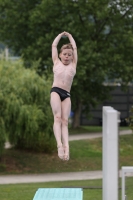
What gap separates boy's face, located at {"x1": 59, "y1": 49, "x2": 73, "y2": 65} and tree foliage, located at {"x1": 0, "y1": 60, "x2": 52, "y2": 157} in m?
13.9

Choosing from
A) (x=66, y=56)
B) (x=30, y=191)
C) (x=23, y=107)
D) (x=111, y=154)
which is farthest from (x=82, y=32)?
(x=111, y=154)

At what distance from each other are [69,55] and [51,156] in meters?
16.6

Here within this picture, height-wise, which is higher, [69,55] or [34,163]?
[69,55]

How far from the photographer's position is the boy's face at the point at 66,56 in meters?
10.6

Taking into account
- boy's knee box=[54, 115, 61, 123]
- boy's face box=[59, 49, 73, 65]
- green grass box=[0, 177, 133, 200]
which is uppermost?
boy's face box=[59, 49, 73, 65]

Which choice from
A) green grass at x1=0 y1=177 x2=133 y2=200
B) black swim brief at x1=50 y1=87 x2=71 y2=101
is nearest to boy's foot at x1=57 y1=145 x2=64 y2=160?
black swim brief at x1=50 y1=87 x2=71 y2=101

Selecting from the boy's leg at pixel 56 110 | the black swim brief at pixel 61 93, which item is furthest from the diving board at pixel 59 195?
the black swim brief at pixel 61 93

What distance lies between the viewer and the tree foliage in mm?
24859

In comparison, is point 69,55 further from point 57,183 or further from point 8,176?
point 8,176

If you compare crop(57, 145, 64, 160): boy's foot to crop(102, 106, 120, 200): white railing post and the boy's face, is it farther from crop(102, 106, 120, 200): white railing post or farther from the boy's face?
crop(102, 106, 120, 200): white railing post

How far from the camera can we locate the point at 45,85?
86.2 ft

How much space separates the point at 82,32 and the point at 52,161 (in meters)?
11.2

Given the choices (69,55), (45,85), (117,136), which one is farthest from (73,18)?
(117,136)

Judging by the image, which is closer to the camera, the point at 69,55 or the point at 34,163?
the point at 69,55
